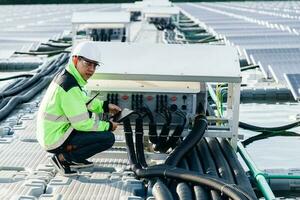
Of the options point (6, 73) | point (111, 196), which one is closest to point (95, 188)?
point (111, 196)

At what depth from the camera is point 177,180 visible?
641cm

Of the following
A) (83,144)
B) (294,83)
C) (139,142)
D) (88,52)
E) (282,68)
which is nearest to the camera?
(88,52)

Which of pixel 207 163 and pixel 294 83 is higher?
pixel 294 83

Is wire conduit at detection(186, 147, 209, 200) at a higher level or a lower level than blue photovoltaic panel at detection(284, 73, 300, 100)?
lower

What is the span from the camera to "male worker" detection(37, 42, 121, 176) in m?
6.47

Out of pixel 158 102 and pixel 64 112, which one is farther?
pixel 158 102

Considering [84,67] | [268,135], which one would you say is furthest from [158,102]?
[268,135]

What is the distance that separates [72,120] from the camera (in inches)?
256

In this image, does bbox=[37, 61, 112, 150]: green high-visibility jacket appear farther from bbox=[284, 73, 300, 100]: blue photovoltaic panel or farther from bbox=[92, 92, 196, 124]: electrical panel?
bbox=[284, 73, 300, 100]: blue photovoltaic panel

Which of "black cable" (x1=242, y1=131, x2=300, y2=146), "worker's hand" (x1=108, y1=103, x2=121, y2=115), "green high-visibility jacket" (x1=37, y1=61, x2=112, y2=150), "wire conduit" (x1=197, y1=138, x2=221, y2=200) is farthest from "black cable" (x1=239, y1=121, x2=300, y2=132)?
"green high-visibility jacket" (x1=37, y1=61, x2=112, y2=150)

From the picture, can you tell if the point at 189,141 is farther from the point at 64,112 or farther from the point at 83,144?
the point at 64,112

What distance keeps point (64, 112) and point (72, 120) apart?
116mm

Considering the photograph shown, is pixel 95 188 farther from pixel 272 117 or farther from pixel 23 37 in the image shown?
pixel 23 37

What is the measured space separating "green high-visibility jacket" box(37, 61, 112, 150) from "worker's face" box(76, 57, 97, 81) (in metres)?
0.04
